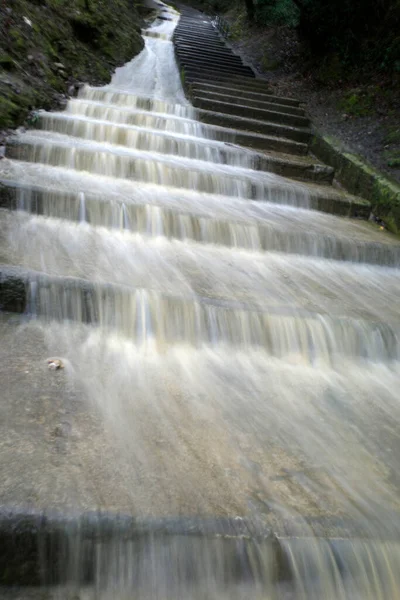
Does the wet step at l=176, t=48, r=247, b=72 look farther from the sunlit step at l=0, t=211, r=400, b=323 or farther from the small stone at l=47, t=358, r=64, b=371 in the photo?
the small stone at l=47, t=358, r=64, b=371

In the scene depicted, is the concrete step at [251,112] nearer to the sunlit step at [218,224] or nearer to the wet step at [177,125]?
the wet step at [177,125]

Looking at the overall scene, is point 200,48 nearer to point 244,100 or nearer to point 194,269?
point 244,100

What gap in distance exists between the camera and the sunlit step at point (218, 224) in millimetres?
3971

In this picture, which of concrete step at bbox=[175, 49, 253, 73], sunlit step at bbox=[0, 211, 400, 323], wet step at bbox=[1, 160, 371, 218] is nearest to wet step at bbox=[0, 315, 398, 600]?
sunlit step at bbox=[0, 211, 400, 323]

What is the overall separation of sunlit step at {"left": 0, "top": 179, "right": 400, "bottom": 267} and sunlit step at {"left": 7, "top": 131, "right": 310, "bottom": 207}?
18.0 inches

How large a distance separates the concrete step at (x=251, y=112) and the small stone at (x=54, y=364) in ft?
21.6

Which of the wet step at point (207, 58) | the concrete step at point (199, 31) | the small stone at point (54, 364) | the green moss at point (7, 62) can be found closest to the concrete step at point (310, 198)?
the green moss at point (7, 62)

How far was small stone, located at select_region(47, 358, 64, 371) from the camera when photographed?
97.8 inches

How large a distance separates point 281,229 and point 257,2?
8.69 m

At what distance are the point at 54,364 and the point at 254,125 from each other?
20.8ft

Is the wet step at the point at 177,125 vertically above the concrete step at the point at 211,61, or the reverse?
the concrete step at the point at 211,61

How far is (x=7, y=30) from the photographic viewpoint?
19.6ft

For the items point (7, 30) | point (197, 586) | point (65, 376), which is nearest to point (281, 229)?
point (65, 376)

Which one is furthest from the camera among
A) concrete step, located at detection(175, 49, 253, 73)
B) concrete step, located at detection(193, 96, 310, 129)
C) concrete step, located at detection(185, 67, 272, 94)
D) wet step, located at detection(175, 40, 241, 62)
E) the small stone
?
wet step, located at detection(175, 40, 241, 62)
